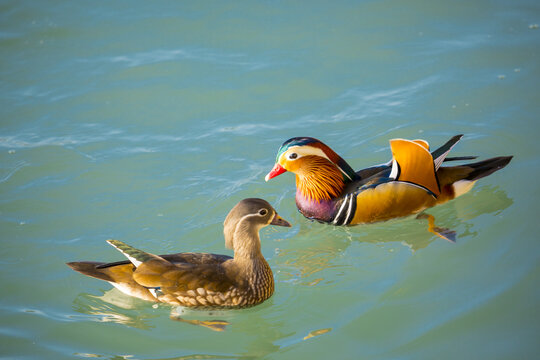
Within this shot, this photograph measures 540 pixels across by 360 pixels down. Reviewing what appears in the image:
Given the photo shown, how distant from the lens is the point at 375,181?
6211mm

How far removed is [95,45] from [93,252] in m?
4.84

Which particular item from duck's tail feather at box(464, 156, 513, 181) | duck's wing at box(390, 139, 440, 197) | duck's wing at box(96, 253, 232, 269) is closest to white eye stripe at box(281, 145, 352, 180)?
duck's wing at box(390, 139, 440, 197)

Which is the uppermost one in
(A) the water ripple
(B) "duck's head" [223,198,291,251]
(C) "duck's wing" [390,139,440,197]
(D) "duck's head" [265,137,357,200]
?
(A) the water ripple

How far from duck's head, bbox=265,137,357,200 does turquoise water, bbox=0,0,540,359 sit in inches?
17.5

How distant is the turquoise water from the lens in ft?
16.8

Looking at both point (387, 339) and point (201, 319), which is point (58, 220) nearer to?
point (201, 319)

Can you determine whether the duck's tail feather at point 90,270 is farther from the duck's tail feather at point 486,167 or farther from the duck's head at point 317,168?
the duck's tail feather at point 486,167

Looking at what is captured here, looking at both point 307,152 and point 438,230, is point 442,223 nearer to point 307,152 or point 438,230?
point 438,230

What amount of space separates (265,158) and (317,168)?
1.23m

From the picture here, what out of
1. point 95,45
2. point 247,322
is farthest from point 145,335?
point 95,45

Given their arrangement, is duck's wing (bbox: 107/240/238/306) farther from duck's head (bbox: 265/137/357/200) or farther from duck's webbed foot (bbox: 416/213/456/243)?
duck's webbed foot (bbox: 416/213/456/243)

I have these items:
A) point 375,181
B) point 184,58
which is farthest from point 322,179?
point 184,58

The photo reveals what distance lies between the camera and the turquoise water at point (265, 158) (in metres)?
5.12

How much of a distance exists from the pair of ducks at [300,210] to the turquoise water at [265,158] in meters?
0.23
